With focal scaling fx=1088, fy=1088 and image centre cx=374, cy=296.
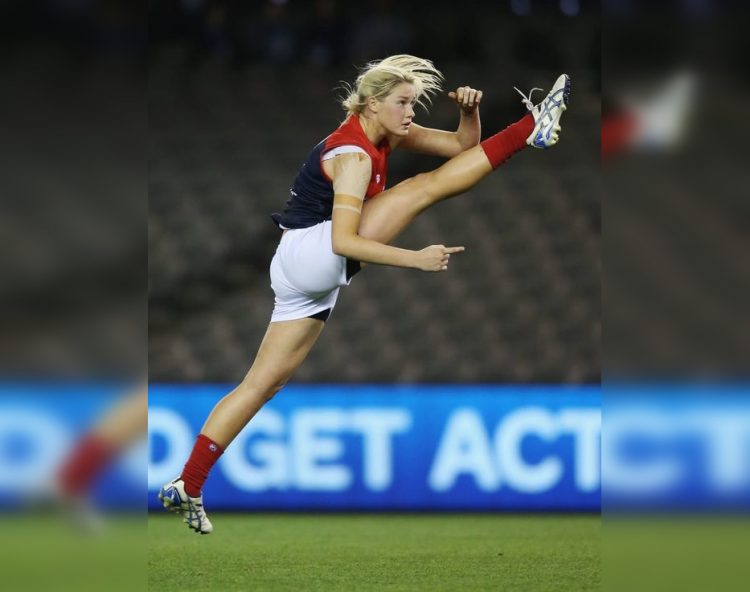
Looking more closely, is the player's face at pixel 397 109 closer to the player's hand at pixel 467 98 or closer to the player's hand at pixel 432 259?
the player's hand at pixel 467 98

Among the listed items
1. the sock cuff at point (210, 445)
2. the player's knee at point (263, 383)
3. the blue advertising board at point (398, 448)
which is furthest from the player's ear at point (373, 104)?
the blue advertising board at point (398, 448)

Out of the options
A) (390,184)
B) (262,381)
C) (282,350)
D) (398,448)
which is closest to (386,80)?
(282,350)

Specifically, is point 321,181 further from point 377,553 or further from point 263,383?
point 377,553

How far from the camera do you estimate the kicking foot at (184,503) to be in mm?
4078

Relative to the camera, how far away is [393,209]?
13.5 feet

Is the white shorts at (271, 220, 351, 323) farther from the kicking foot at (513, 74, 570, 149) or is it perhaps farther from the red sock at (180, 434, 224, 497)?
the kicking foot at (513, 74, 570, 149)

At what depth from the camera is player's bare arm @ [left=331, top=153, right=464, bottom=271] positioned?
3.73m

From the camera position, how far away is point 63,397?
1.50 m

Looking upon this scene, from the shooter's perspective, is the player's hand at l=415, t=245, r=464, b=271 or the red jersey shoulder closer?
A: the player's hand at l=415, t=245, r=464, b=271

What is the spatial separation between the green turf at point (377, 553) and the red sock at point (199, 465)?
1.06ft

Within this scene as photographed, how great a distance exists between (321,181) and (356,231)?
1.20ft

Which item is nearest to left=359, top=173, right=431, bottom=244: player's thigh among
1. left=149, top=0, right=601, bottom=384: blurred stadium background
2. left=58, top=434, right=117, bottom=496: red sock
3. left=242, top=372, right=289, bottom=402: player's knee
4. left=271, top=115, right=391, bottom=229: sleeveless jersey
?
left=271, top=115, right=391, bottom=229: sleeveless jersey

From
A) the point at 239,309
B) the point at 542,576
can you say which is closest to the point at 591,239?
the point at 239,309

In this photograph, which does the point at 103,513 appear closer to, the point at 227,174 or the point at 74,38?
the point at 74,38
